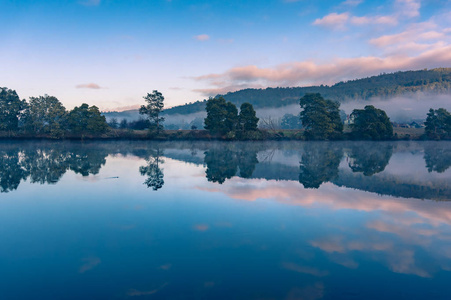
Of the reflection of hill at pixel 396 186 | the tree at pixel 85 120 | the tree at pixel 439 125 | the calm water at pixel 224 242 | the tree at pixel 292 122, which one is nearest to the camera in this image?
the calm water at pixel 224 242

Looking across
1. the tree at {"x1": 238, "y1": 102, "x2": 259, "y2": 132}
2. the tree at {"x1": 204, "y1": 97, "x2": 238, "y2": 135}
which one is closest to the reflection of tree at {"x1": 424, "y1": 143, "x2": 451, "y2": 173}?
the tree at {"x1": 238, "y1": 102, "x2": 259, "y2": 132}

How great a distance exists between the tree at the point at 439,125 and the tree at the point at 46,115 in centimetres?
11953

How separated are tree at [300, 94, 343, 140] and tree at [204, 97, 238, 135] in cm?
2264

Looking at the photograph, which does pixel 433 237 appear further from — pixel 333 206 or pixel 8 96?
pixel 8 96

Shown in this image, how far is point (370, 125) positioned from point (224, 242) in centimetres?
8339

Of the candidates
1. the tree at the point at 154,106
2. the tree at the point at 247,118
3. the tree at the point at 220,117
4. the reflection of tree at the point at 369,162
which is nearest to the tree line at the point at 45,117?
the tree at the point at 154,106

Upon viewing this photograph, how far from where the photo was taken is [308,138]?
A: 78938 mm

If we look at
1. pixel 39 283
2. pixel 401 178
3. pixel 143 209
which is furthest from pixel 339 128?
pixel 39 283

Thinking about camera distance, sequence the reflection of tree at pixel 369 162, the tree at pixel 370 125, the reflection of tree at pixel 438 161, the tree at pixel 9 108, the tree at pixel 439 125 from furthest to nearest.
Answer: the tree at pixel 439 125, the tree at pixel 370 125, the tree at pixel 9 108, the reflection of tree at pixel 438 161, the reflection of tree at pixel 369 162

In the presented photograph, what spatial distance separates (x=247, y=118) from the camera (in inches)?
2965

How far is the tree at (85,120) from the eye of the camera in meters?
74.7

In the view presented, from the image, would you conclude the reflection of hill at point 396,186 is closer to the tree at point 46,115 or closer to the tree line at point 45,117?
the tree line at point 45,117

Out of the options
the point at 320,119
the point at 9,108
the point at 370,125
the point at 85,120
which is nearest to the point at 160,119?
the point at 85,120

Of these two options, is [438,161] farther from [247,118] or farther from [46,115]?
[46,115]
